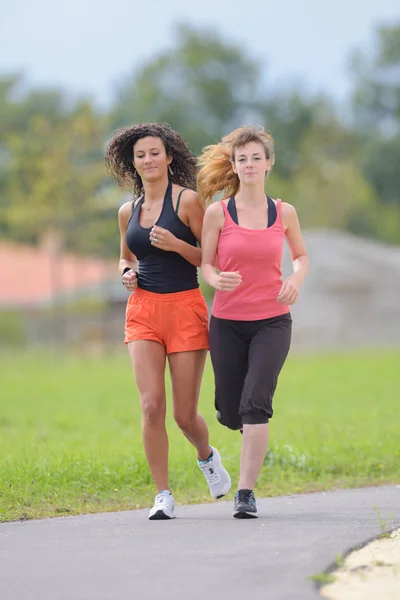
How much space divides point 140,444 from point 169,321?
403 cm

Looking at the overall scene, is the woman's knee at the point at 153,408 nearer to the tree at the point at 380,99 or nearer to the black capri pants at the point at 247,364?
the black capri pants at the point at 247,364

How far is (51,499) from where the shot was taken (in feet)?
25.5

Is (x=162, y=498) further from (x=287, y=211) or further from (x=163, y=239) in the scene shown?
(x=287, y=211)

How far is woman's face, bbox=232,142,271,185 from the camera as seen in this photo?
7.00 meters

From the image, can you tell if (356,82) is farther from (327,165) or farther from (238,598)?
(238,598)

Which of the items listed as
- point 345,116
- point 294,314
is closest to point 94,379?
point 294,314

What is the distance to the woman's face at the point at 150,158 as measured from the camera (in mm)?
7152

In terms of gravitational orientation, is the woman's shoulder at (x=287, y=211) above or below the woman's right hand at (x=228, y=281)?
above

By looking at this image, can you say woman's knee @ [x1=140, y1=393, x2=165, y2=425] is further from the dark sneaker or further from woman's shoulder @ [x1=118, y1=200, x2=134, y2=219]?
woman's shoulder @ [x1=118, y1=200, x2=134, y2=219]

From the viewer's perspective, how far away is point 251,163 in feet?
23.0

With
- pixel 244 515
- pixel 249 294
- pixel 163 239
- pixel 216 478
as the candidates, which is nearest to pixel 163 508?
pixel 244 515

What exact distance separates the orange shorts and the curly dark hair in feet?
2.75

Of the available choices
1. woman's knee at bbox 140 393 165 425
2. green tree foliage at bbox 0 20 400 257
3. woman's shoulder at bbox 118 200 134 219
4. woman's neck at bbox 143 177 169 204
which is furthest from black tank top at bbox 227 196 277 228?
green tree foliage at bbox 0 20 400 257

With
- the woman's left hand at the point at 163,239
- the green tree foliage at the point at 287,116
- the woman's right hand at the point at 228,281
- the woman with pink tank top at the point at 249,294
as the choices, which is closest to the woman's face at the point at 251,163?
the woman with pink tank top at the point at 249,294
